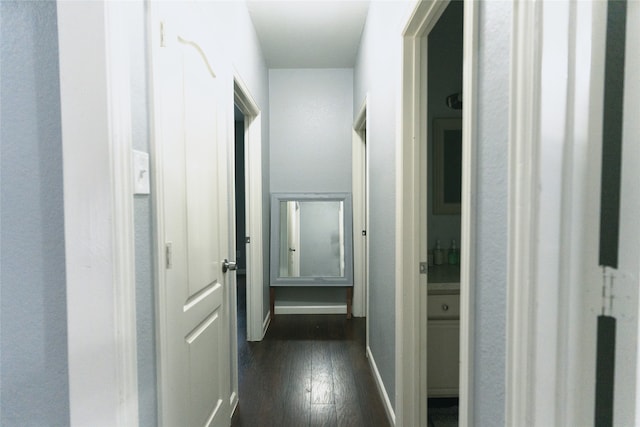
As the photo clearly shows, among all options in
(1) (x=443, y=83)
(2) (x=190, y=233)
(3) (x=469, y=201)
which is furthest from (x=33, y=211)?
(1) (x=443, y=83)

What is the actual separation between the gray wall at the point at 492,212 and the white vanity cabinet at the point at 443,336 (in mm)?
1024

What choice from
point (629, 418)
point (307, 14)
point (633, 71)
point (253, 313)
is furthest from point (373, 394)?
point (307, 14)

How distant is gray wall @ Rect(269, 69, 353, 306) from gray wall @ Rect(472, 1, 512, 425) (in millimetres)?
2693

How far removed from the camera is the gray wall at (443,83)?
7.51 ft

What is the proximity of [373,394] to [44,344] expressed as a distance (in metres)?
1.77

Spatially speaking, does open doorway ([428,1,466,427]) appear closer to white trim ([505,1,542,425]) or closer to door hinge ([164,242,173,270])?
white trim ([505,1,542,425])

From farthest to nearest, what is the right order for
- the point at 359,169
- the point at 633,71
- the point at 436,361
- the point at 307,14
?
1. the point at 359,169
2. the point at 307,14
3. the point at 436,361
4. the point at 633,71

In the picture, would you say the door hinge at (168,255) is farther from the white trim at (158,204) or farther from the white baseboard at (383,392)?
the white baseboard at (383,392)

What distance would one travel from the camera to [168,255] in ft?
3.59

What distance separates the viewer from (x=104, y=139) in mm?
796

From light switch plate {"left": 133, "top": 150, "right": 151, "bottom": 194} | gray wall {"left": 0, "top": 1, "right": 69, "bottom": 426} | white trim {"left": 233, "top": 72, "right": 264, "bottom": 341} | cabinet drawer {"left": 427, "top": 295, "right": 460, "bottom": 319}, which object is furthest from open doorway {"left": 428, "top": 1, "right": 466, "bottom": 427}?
gray wall {"left": 0, "top": 1, "right": 69, "bottom": 426}

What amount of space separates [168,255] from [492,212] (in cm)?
100

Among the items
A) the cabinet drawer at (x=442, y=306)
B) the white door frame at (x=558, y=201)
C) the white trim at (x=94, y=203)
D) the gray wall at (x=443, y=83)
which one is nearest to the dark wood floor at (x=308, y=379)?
the cabinet drawer at (x=442, y=306)

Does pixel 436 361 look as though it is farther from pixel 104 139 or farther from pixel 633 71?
pixel 104 139
